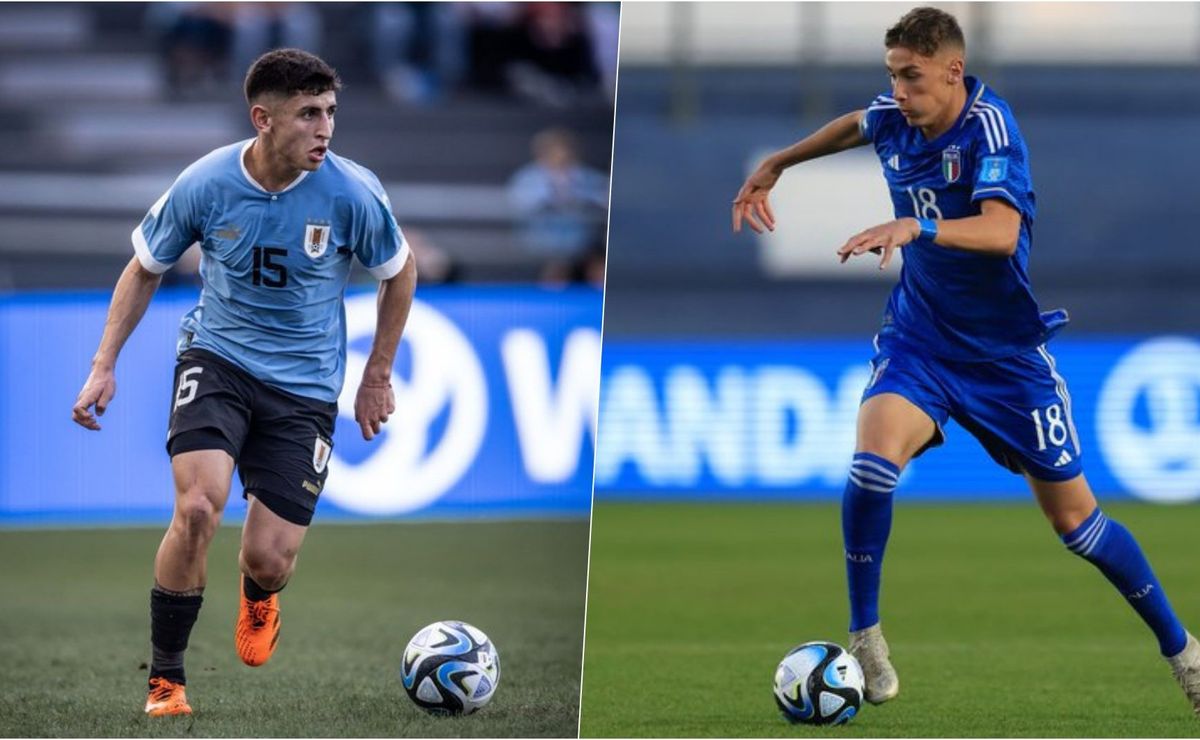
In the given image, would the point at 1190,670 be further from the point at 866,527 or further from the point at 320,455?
the point at 320,455

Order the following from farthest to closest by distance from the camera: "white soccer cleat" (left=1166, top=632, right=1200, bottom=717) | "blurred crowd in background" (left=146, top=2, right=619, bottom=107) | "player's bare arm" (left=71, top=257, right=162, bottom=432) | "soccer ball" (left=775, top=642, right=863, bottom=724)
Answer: "blurred crowd in background" (left=146, top=2, right=619, bottom=107)
"white soccer cleat" (left=1166, top=632, right=1200, bottom=717)
"player's bare arm" (left=71, top=257, right=162, bottom=432)
"soccer ball" (left=775, top=642, right=863, bottom=724)

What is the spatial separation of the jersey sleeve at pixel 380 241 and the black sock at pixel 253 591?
1181 millimetres

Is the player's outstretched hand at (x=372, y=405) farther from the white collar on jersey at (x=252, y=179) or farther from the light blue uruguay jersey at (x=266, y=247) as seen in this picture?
the white collar on jersey at (x=252, y=179)

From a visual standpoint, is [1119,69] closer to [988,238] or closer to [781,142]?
[781,142]

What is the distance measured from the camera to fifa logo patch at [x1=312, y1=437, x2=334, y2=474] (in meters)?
6.76

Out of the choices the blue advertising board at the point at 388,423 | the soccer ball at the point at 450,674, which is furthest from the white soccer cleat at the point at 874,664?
the blue advertising board at the point at 388,423

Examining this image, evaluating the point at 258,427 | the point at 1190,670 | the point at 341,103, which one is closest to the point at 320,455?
the point at 258,427

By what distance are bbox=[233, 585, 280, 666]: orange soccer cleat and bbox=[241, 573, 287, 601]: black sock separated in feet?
0.04

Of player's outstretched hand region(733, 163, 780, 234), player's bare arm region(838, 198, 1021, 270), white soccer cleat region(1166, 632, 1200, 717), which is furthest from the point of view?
player's outstretched hand region(733, 163, 780, 234)

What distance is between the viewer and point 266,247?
6.46 metres

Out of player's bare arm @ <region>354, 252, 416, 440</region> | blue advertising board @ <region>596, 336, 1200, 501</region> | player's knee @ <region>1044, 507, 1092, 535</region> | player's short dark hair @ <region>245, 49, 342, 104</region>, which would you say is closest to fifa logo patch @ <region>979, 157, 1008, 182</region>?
player's knee @ <region>1044, 507, 1092, 535</region>

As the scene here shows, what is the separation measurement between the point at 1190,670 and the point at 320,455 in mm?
3069

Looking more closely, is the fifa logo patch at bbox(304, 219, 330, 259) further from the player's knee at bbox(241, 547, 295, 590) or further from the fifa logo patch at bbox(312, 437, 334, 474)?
the player's knee at bbox(241, 547, 295, 590)

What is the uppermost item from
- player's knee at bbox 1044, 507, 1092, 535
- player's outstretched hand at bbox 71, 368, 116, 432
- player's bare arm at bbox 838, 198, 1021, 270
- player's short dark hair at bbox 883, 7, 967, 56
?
player's short dark hair at bbox 883, 7, 967, 56
